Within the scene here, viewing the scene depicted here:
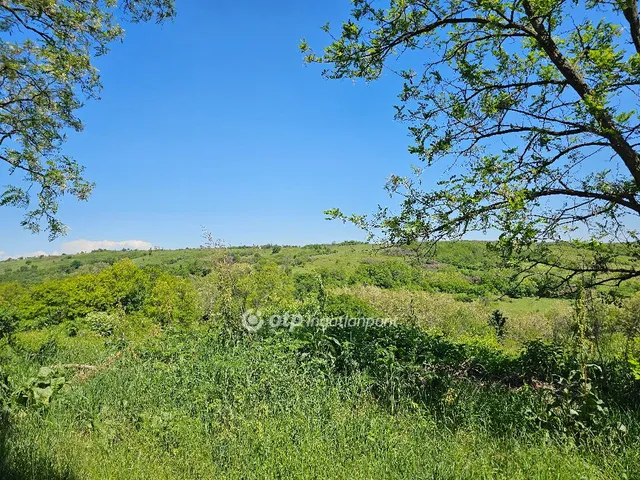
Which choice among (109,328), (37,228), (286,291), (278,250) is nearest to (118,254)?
(278,250)

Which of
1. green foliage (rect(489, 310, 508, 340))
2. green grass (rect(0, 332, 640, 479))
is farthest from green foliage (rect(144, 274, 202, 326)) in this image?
green foliage (rect(489, 310, 508, 340))

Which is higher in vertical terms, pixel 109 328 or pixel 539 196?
pixel 539 196

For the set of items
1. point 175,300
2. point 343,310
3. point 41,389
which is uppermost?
point 343,310

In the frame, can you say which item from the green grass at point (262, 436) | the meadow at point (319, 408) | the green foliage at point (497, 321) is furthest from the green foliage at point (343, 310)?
the green foliage at point (497, 321)

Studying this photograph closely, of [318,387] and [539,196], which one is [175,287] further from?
[539,196]

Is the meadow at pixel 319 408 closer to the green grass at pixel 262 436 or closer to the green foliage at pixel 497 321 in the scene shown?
the green grass at pixel 262 436

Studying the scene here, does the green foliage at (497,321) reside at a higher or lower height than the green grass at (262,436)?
lower

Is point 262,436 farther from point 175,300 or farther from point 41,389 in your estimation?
point 175,300

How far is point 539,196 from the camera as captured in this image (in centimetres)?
500

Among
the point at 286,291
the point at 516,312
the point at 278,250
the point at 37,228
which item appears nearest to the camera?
the point at 37,228

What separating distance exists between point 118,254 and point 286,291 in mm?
84711

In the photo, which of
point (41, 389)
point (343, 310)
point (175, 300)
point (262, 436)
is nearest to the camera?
point (262, 436)

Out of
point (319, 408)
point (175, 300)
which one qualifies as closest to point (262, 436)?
point (319, 408)

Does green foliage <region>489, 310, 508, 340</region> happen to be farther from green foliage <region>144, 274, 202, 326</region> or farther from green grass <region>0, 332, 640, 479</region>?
green grass <region>0, 332, 640, 479</region>
